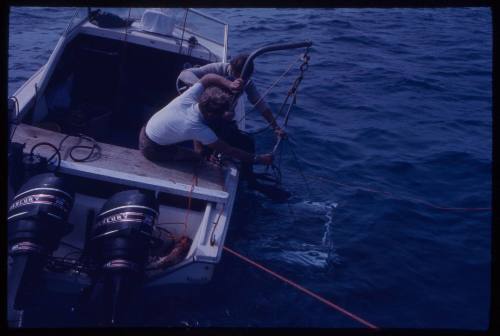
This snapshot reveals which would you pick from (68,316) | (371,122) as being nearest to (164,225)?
(68,316)

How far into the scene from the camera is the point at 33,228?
9.57 ft

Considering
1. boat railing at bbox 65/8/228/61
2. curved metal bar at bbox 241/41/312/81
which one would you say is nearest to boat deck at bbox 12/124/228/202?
curved metal bar at bbox 241/41/312/81

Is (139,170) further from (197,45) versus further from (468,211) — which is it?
(468,211)

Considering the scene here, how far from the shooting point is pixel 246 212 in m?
5.31

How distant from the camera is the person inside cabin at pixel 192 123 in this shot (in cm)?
372

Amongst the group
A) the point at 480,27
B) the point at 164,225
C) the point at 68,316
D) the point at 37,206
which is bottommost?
the point at 68,316

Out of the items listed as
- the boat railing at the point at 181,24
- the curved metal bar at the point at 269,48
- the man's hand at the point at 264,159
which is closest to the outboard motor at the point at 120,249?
the man's hand at the point at 264,159

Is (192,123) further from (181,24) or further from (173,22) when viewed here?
(181,24)

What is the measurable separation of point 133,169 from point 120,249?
43.7 inches

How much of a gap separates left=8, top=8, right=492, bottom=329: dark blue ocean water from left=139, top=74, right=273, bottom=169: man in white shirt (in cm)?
130

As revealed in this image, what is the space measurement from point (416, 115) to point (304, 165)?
2.89 meters

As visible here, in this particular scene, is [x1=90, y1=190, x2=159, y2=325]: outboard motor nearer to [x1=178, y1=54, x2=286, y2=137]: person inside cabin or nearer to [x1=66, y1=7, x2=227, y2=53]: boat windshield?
[x1=178, y1=54, x2=286, y2=137]: person inside cabin

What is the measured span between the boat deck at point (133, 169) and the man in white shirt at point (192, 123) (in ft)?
0.53

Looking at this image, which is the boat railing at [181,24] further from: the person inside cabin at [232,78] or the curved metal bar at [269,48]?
the curved metal bar at [269,48]
